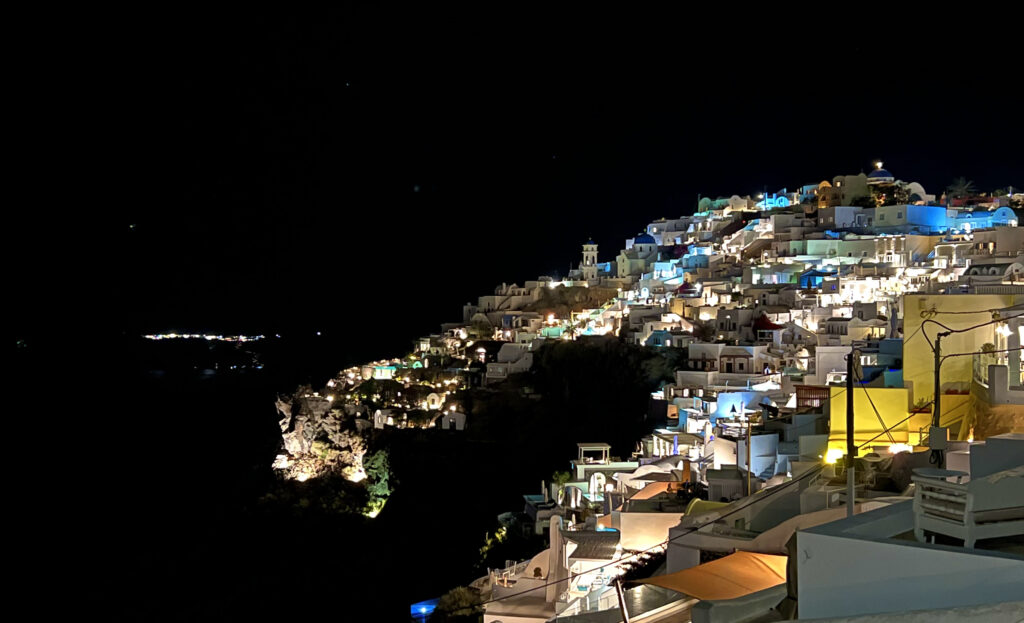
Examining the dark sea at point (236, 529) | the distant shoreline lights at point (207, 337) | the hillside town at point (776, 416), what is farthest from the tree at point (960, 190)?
the distant shoreline lights at point (207, 337)

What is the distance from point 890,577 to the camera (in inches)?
151

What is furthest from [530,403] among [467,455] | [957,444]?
[957,444]

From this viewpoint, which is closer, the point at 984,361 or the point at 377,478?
the point at 984,361

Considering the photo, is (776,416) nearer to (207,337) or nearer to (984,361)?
(984,361)

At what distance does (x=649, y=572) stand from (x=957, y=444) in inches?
128

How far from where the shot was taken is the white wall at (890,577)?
11.6 ft

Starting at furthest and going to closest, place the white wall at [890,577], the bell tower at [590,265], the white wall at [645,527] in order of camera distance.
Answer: the bell tower at [590,265] → the white wall at [645,527] → the white wall at [890,577]

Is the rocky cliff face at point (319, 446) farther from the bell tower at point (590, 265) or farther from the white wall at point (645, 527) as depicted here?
the white wall at point (645, 527)

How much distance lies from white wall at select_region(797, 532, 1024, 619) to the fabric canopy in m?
2.19

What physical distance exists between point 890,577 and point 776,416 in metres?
11.3

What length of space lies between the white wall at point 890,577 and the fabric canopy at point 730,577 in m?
2.19

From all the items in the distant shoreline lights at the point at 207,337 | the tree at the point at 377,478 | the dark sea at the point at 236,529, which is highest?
the distant shoreline lights at the point at 207,337

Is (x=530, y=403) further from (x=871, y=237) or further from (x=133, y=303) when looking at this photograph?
(x=133, y=303)

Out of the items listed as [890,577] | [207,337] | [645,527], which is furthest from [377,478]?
[207,337]
